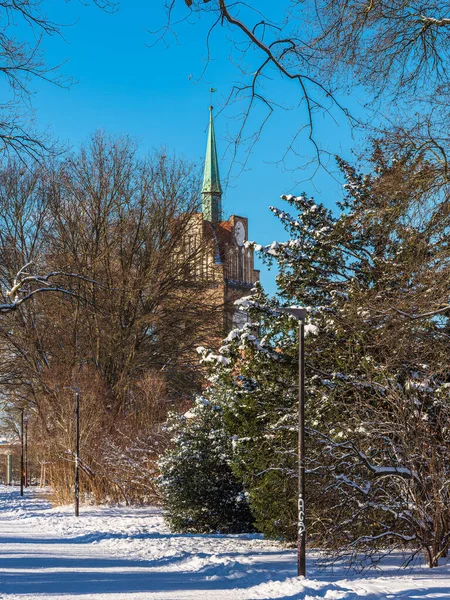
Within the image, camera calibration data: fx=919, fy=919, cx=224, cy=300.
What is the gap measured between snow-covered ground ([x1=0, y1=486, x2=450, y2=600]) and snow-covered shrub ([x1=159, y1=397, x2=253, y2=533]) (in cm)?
106

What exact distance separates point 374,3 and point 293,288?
1386 cm

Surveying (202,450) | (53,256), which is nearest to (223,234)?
(53,256)

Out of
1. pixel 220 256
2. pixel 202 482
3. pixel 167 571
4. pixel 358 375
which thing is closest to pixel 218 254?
pixel 220 256

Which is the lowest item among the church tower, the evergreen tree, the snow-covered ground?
the snow-covered ground

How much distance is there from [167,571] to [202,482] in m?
8.57

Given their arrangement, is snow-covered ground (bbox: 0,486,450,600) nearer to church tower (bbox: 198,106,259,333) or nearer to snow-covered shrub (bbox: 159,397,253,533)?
snow-covered shrub (bbox: 159,397,253,533)

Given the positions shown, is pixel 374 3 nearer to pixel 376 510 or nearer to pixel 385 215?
pixel 385 215

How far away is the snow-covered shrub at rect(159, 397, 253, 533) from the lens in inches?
988

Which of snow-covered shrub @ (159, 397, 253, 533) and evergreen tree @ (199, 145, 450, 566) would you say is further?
snow-covered shrub @ (159, 397, 253, 533)

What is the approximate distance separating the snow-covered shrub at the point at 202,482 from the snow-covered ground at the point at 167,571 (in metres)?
1.06

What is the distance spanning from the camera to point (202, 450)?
25.7 m

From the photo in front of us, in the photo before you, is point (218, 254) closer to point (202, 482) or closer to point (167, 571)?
point (202, 482)

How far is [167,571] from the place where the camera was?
54.1 ft

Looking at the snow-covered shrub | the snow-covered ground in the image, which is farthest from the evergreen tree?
the snow-covered shrub
